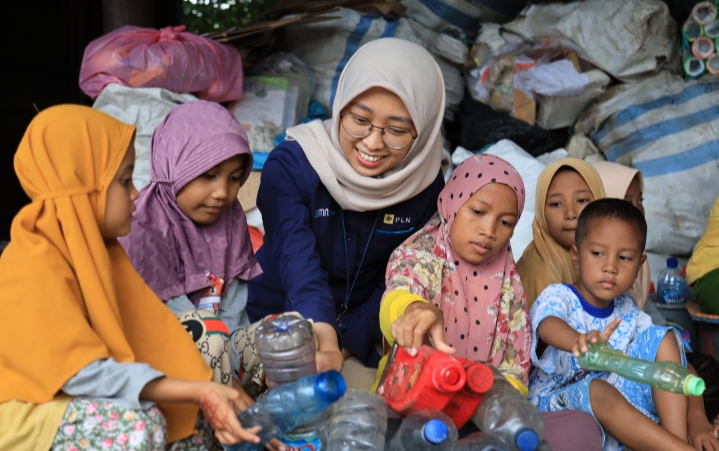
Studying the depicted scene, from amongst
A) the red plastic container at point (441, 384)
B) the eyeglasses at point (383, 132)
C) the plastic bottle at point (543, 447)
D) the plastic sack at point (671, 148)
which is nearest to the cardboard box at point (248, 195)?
the eyeglasses at point (383, 132)

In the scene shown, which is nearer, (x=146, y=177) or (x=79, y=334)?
(x=79, y=334)

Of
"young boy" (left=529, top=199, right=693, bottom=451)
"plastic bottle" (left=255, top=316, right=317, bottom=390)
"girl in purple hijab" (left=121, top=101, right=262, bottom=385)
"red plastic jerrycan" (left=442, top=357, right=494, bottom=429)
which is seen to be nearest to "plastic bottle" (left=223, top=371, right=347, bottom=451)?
"plastic bottle" (left=255, top=316, right=317, bottom=390)

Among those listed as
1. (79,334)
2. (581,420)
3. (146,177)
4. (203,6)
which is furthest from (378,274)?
(203,6)

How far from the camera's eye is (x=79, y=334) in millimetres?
1491

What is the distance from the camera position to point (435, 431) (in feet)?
5.19

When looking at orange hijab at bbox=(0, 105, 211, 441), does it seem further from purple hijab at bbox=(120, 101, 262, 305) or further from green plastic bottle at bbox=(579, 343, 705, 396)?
green plastic bottle at bbox=(579, 343, 705, 396)

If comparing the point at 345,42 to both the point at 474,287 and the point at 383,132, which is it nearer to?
the point at 383,132

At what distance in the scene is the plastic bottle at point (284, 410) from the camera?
154 cm

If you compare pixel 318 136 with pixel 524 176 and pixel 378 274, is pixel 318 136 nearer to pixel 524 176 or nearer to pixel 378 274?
pixel 378 274

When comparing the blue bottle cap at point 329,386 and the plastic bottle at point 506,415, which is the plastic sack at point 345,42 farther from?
the blue bottle cap at point 329,386

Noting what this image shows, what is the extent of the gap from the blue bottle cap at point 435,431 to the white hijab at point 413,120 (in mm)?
900

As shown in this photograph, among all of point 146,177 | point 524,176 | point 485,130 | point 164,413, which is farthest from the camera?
point 485,130

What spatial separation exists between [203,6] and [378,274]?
5.18 metres

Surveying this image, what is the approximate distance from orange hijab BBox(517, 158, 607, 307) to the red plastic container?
0.94 m
